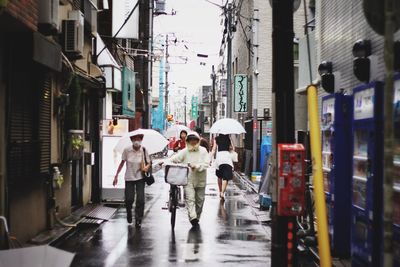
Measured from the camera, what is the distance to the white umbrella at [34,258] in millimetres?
5301

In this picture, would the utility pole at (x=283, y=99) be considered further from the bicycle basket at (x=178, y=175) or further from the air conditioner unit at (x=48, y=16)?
the bicycle basket at (x=178, y=175)

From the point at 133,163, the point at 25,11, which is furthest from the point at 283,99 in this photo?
the point at 133,163

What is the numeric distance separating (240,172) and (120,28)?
15230 millimetres

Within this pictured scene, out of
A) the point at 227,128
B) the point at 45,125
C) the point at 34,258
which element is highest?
the point at 227,128

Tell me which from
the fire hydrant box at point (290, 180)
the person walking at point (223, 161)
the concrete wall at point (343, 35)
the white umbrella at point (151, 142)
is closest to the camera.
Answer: the fire hydrant box at point (290, 180)

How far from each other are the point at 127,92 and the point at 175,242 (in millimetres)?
12566

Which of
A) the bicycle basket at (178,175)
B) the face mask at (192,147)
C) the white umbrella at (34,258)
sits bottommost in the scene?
the white umbrella at (34,258)

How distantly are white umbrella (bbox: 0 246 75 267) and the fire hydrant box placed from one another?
2310 millimetres

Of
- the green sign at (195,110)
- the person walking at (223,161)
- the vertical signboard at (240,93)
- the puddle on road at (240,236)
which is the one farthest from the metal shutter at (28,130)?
the green sign at (195,110)

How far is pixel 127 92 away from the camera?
73.2 feet

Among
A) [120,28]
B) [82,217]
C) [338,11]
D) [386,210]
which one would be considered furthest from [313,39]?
[386,210]

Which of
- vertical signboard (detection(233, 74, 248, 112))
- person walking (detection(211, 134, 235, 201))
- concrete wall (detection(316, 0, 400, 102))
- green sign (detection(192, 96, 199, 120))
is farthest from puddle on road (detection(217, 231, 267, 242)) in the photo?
green sign (detection(192, 96, 199, 120))

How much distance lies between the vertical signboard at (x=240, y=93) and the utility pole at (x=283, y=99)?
2322cm

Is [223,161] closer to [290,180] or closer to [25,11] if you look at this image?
[25,11]
